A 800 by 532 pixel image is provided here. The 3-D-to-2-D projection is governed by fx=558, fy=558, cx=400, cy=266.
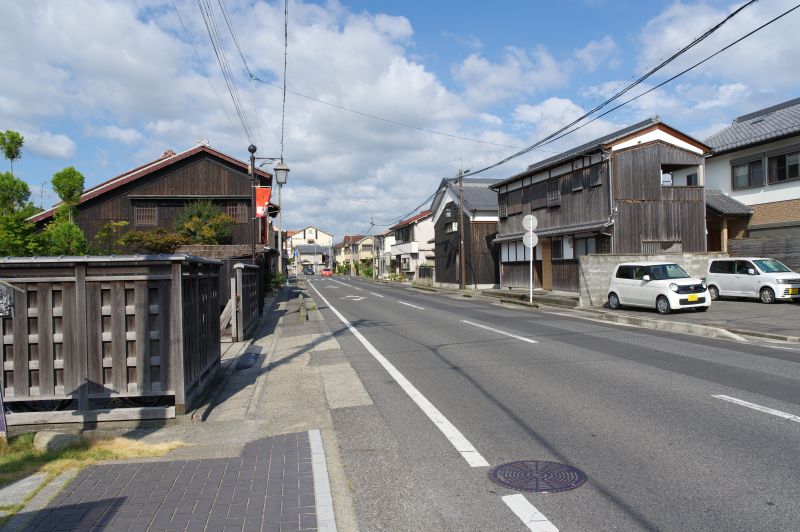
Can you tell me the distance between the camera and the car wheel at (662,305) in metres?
17.2

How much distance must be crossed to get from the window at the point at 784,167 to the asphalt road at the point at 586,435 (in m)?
16.8

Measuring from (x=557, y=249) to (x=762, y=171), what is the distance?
9.62 meters

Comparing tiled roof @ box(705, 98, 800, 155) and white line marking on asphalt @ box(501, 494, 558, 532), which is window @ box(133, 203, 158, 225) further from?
white line marking on asphalt @ box(501, 494, 558, 532)

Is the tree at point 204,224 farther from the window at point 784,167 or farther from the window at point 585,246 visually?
the window at point 784,167

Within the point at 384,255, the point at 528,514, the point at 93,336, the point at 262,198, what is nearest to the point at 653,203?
the point at 262,198

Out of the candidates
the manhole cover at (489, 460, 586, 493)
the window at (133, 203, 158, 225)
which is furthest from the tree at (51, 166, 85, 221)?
the manhole cover at (489, 460, 586, 493)

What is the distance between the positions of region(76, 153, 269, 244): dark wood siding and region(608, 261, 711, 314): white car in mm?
20826

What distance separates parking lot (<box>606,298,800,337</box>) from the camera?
13461mm

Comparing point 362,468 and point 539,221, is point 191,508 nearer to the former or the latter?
point 362,468

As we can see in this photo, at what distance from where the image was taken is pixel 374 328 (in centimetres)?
1566

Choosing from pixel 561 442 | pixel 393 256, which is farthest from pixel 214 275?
pixel 393 256

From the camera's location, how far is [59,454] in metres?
5.34

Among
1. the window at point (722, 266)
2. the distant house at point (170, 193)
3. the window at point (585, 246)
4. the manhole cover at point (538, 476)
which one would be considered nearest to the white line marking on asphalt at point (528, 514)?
the manhole cover at point (538, 476)

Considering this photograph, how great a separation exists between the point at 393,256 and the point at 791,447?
67528 millimetres
